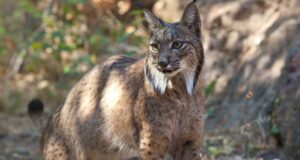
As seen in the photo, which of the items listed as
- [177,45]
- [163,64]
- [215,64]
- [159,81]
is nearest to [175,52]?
[177,45]

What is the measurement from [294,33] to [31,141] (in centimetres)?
362

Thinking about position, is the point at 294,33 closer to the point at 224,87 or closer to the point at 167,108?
the point at 224,87

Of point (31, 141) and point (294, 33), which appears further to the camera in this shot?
point (31, 141)

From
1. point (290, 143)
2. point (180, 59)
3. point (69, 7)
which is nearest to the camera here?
point (180, 59)

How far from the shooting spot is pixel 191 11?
18.8ft

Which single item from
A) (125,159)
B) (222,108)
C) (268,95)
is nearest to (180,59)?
(125,159)

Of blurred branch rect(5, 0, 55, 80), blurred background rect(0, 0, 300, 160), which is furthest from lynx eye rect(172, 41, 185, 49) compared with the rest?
blurred branch rect(5, 0, 55, 80)

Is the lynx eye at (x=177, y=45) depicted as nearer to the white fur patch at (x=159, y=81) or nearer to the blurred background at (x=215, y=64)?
the white fur patch at (x=159, y=81)

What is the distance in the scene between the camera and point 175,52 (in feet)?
18.1

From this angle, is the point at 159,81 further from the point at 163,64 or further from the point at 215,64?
the point at 215,64

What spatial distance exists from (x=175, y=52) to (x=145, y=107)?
0.55m

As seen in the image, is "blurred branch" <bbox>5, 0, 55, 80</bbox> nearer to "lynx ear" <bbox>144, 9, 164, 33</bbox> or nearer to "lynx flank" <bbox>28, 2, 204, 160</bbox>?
"lynx flank" <bbox>28, 2, 204, 160</bbox>

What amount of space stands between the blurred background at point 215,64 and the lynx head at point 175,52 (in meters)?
0.97

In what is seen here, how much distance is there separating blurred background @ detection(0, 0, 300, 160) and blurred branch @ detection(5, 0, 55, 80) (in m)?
0.02
